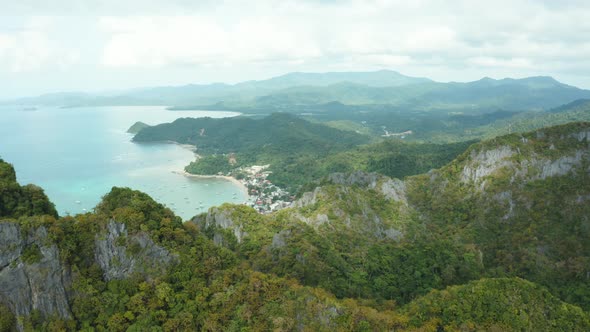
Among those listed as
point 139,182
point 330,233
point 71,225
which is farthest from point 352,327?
point 139,182

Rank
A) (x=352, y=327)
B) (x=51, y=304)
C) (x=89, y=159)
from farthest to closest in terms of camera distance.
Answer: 1. (x=89, y=159)
2. (x=51, y=304)
3. (x=352, y=327)

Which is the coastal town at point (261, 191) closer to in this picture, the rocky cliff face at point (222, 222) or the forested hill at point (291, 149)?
the forested hill at point (291, 149)

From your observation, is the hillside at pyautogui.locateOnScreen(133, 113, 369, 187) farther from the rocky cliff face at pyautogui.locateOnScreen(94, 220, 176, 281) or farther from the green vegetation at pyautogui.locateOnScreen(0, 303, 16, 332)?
the green vegetation at pyautogui.locateOnScreen(0, 303, 16, 332)

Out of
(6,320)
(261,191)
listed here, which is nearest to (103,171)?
(261,191)

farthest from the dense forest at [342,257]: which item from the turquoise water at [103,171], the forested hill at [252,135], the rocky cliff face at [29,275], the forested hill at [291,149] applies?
the forested hill at [252,135]

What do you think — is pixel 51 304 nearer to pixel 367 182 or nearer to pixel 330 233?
pixel 330 233

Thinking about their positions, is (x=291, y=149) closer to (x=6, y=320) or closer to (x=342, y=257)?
(x=342, y=257)
